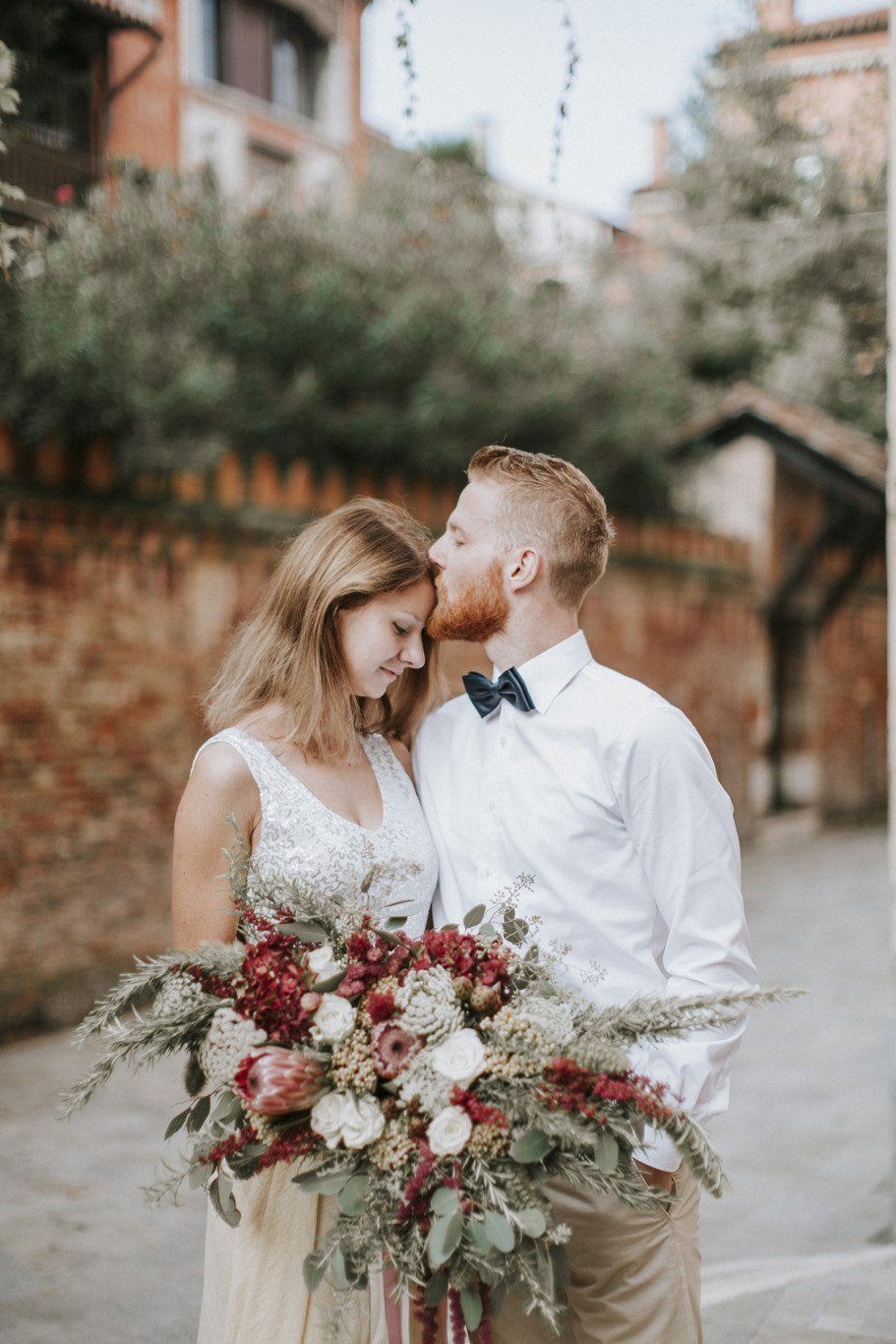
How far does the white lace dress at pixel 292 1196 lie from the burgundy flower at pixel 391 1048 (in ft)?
0.89

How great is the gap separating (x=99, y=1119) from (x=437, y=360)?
507cm

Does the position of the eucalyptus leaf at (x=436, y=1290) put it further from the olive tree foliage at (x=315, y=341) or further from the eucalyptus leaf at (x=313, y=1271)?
the olive tree foliage at (x=315, y=341)

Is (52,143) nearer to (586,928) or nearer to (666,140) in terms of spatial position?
(586,928)

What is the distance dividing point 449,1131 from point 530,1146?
10 centimetres

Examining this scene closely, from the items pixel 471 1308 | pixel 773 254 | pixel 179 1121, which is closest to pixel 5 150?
pixel 179 1121

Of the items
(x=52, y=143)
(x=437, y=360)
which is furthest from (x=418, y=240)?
(x=52, y=143)

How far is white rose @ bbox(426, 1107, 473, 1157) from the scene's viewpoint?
55.8 inches

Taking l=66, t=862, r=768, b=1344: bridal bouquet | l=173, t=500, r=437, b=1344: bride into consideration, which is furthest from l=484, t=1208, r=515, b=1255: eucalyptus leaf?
l=173, t=500, r=437, b=1344: bride

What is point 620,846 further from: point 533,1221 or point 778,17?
point 778,17

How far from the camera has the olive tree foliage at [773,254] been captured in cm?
1464

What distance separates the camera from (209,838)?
1.98 metres

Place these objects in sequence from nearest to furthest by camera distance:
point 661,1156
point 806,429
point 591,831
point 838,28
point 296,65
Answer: point 661,1156
point 591,831
point 806,429
point 838,28
point 296,65

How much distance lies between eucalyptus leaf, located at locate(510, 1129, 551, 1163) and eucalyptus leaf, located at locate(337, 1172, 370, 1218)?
0.63ft

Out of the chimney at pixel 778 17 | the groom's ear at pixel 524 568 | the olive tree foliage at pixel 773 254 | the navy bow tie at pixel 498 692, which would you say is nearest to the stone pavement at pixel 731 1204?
the navy bow tie at pixel 498 692
